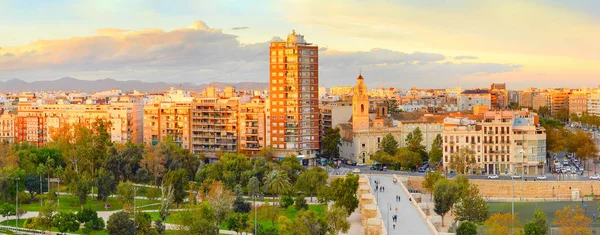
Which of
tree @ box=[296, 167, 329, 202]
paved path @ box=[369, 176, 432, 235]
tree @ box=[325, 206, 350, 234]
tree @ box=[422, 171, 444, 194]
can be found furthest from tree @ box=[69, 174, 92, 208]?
tree @ box=[422, 171, 444, 194]

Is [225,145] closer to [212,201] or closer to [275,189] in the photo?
[275,189]

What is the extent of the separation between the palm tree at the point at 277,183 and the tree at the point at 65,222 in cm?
1627

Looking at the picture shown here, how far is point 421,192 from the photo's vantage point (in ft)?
209

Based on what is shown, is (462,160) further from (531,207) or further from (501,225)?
(501,225)

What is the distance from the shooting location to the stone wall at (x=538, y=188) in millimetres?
62250

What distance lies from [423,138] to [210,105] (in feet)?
66.8

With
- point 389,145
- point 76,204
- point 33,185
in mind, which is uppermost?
point 389,145

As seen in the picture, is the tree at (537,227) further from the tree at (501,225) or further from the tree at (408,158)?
the tree at (408,158)

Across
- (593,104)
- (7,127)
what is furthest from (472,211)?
(593,104)

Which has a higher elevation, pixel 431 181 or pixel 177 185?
pixel 177 185

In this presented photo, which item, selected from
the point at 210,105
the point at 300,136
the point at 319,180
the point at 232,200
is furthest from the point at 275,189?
the point at 210,105

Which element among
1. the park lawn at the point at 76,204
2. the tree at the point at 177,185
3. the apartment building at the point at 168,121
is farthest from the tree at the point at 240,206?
the apartment building at the point at 168,121

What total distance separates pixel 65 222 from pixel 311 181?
19889mm

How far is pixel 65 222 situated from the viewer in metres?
44.4
